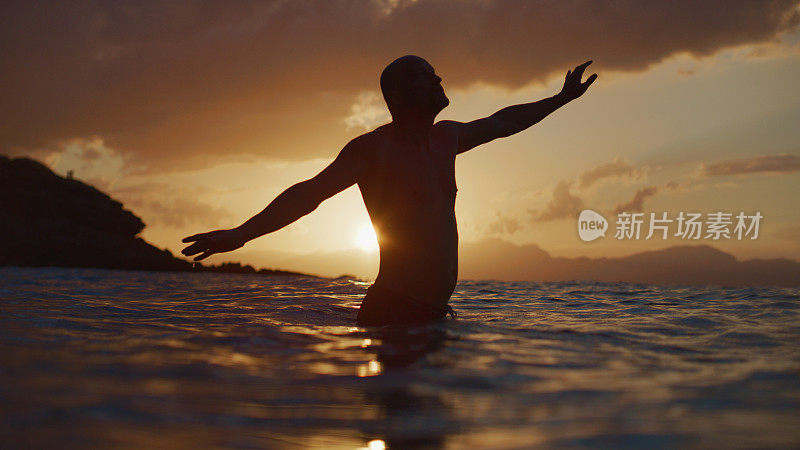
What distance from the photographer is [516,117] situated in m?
5.29

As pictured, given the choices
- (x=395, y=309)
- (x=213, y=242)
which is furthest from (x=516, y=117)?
(x=213, y=242)

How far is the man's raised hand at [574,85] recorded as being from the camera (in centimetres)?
559

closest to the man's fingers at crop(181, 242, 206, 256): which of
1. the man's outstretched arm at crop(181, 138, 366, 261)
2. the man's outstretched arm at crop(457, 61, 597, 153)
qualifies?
the man's outstretched arm at crop(181, 138, 366, 261)

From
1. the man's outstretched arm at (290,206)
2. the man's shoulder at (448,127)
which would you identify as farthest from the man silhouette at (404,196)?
the man's shoulder at (448,127)

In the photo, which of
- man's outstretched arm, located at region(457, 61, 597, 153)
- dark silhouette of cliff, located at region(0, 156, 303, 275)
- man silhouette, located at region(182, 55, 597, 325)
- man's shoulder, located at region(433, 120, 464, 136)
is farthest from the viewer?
dark silhouette of cliff, located at region(0, 156, 303, 275)

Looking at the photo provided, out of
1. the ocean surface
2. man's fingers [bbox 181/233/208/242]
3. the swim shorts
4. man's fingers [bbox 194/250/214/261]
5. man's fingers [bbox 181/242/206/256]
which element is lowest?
the ocean surface

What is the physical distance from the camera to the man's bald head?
430 centimetres

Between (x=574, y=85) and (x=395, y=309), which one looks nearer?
(x=395, y=309)

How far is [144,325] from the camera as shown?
15.4 ft

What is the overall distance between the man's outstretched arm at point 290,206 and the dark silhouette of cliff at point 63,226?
104 ft

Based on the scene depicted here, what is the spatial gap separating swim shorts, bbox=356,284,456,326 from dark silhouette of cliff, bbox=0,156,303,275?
3176cm

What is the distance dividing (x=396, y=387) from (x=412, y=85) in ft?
7.99

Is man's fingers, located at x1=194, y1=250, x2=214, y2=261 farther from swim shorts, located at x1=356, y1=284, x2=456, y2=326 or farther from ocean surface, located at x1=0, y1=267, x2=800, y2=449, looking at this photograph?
swim shorts, located at x1=356, y1=284, x2=456, y2=326

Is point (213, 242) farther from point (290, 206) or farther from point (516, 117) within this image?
point (516, 117)
